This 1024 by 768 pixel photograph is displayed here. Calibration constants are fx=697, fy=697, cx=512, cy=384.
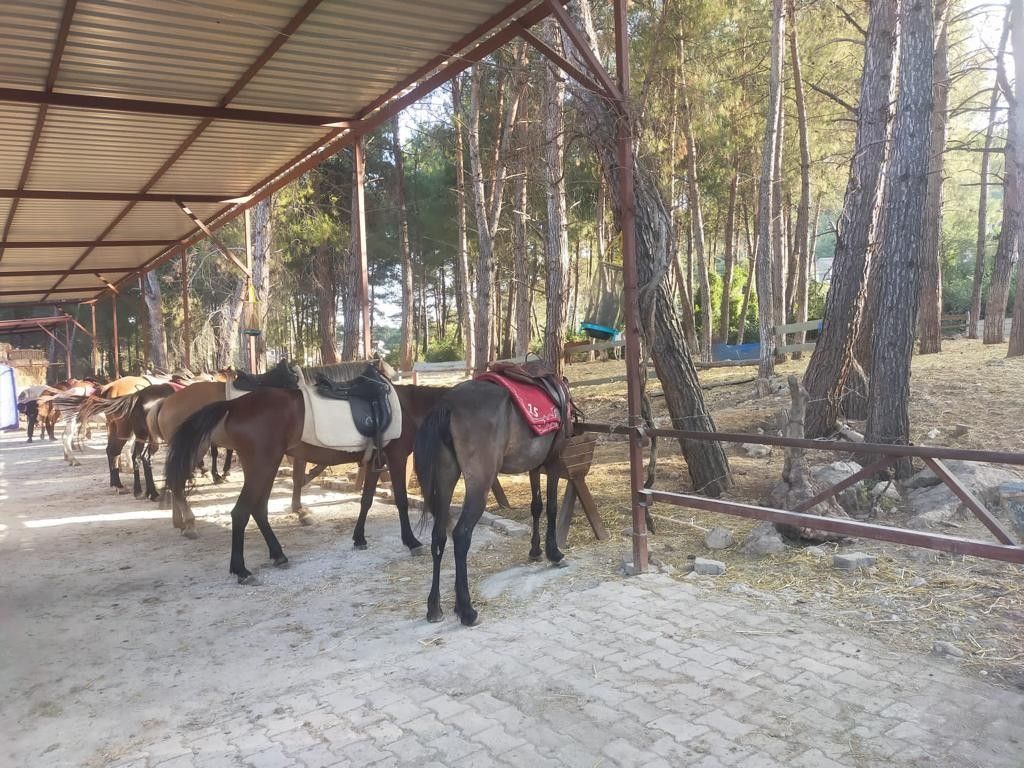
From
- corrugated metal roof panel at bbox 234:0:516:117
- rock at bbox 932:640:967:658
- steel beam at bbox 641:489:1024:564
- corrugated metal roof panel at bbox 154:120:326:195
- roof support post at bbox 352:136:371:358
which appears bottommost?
rock at bbox 932:640:967:658

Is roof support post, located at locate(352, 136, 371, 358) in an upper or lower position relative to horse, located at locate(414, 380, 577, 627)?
upper

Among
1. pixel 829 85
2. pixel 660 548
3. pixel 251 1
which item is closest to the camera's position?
pixel 251 1

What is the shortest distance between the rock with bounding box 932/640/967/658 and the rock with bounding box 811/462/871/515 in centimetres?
209

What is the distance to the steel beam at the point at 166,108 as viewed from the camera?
5848 millimetres

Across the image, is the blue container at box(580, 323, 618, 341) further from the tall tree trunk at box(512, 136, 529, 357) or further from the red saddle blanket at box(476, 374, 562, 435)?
the tall tree trunk at box(512, 136, 529, 357)

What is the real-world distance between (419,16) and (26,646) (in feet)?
15.9

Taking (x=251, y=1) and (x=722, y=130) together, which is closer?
(x=251, y=1)

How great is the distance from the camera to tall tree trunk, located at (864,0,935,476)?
19.6ft

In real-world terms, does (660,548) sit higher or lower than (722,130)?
lower

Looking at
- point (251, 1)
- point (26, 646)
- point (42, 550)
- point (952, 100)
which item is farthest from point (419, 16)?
point (952, 100)

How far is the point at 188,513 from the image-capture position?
6.44m

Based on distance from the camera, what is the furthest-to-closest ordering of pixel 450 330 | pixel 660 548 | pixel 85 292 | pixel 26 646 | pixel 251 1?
pixel 450 330 < pixel 85 292 < pixel 660 548 < pixel 251 1 < pixel 26 646

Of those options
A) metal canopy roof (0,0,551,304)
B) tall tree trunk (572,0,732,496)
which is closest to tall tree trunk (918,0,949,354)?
tall tree trunk (572,0,732,496)

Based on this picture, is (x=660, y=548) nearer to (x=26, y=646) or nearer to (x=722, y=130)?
(x=26, y=646)
